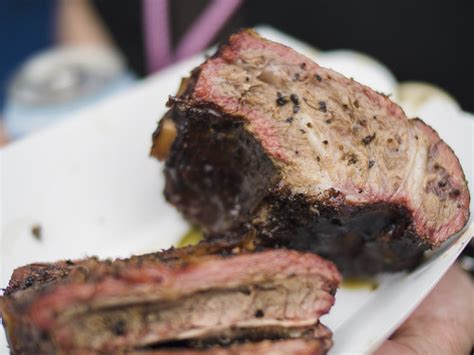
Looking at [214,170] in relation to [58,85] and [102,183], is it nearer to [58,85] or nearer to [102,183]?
[102,183]

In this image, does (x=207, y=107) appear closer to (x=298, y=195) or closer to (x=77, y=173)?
(x=298, y=195)

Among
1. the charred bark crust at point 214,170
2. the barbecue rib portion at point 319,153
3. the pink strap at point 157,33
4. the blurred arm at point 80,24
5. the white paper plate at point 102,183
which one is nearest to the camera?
the barbecue rib portion at point 319,153

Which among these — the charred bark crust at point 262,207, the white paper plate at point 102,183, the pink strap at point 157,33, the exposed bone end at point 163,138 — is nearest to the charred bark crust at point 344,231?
the charred bark crust at point 262,207

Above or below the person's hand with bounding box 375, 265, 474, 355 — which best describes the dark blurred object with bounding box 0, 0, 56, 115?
above

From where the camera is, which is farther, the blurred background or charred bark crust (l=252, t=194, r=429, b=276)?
the blurred background

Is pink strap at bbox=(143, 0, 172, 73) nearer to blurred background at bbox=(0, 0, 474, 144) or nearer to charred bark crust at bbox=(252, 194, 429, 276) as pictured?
blurred background at bbox=(0, 0, 474, 144)

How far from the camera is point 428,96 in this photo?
2.70m

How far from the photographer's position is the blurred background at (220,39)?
3.46 metres

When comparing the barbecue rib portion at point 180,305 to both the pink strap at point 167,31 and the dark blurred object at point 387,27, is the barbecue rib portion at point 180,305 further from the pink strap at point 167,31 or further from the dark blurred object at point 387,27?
the dark blurred object at point 387,27

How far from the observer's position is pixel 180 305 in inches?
51.1

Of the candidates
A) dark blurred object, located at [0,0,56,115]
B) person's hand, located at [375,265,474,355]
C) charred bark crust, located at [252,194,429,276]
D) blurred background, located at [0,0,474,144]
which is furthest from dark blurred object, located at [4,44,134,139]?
person's hand, located at [375,265,474,355]

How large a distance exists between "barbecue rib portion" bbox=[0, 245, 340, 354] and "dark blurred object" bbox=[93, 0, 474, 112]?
2505mm

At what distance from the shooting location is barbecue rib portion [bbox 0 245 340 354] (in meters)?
1.23

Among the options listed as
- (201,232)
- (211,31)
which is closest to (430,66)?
(211,31)
